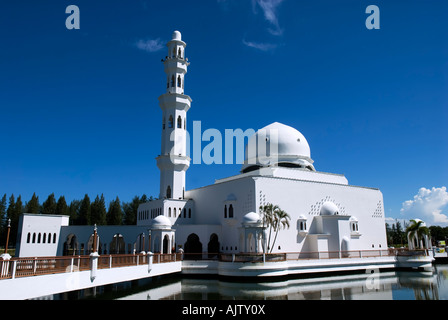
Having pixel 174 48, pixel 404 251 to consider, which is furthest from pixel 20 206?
pixel 404 251

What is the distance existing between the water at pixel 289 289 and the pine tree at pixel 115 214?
3133 cm

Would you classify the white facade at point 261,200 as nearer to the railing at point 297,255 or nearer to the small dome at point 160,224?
the railing at point 297,255

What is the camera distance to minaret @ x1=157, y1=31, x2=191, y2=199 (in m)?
32.0

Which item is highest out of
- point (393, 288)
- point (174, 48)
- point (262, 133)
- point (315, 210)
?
point (174, 48)

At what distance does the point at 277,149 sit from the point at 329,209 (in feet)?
24.4

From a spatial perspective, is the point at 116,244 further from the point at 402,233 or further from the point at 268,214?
the point at 402,233

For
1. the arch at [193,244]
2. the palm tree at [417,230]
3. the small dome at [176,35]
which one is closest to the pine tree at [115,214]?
the arch at [193,244]

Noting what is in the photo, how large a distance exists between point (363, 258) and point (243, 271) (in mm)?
10703

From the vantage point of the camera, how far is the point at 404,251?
2881 centimetres

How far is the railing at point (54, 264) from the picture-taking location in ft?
38.3
